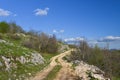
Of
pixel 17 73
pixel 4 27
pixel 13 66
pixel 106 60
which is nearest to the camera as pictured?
pixel 17 73

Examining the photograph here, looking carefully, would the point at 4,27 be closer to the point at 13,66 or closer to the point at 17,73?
the point at 13,66

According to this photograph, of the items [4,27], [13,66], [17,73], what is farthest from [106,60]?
[4,27]

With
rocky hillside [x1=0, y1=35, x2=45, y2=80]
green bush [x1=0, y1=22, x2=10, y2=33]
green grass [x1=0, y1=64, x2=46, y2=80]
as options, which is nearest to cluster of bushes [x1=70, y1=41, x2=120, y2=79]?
rocky hillside [x1=0, y1=35, x2=45, y2=80]

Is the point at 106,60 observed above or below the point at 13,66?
below

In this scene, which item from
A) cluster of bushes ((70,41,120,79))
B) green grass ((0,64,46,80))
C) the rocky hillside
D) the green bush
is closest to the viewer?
green grass ((0,64,46,80))

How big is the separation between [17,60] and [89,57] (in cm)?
5639

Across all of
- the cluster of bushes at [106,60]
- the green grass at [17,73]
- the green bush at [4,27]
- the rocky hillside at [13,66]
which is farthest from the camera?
the green bush at [4,27]

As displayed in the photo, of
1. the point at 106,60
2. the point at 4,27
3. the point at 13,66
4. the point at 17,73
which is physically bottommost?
the point at 17,73

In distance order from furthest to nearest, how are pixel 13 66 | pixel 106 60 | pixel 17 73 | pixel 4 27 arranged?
pixel 4 27 < pixel 106 60 < pixel 13 66 < pixel 17 73

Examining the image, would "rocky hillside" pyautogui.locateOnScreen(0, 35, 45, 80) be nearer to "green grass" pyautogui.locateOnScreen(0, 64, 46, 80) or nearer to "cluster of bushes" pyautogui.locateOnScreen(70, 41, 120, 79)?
"green grass" pyautogui.locateOnScreen(0, 64, 46, 80)

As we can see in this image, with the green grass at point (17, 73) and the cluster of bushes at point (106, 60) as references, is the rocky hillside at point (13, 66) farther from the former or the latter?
the cluster of bushes at point (106, 60)

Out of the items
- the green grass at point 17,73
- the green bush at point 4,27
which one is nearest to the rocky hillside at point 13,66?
the green grass at point 17,73

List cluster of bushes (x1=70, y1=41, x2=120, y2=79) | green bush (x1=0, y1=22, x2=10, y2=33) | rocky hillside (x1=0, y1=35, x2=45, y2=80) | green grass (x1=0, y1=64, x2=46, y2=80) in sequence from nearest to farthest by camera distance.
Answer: green grass (x1=0, y1=64, x2=46, y2=80), rocky hillside (x1=0, y1=35, x2=45, y2=80), cluster of bushes (x1=70, y1=41, x2=120, y2=79), green bush (x1=0, y1=22, x2=10, y2=33)

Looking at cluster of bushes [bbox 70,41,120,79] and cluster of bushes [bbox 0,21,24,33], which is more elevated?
cluster of bushes [bbox 0,21,24,33]
